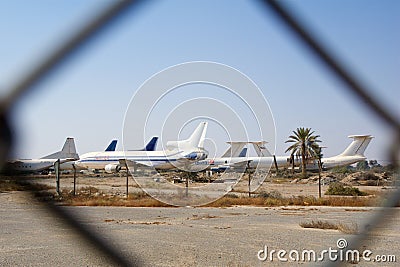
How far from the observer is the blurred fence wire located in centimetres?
76

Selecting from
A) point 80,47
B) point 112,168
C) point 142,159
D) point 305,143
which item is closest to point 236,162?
point 142,159

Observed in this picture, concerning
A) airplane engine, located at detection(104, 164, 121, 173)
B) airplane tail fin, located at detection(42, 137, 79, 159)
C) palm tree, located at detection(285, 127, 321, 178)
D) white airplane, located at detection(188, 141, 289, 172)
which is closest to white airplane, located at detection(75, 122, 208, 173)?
airplane engine, located at detection(104, 164, 121, 173)

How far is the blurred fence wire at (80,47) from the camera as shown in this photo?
2.50 ft

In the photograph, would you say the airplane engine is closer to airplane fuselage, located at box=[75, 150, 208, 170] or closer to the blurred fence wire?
airplane fuselage, located at box=[75, 150, 208, 170]

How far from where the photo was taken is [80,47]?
838 millimetres

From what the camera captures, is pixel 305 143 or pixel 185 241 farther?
pixel 305 143

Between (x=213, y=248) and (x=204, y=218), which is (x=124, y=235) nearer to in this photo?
(x=213, y=248)

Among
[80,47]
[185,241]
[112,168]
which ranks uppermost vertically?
[80,47]

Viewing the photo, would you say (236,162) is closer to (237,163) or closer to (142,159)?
(237,163)

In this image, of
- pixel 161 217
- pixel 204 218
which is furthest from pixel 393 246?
pixel 161 217

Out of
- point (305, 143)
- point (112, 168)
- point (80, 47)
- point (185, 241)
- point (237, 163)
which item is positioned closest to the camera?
point (80, 47)

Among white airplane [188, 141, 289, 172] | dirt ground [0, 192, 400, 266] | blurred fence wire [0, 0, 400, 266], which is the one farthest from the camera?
white airplane [188, 141, 289, 172]

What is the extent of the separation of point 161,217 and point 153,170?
31.0 m

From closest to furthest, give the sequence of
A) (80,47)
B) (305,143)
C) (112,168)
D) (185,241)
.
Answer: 1. (80,47)
2. (185,241)
3. (305,143)
4. (112,168)
